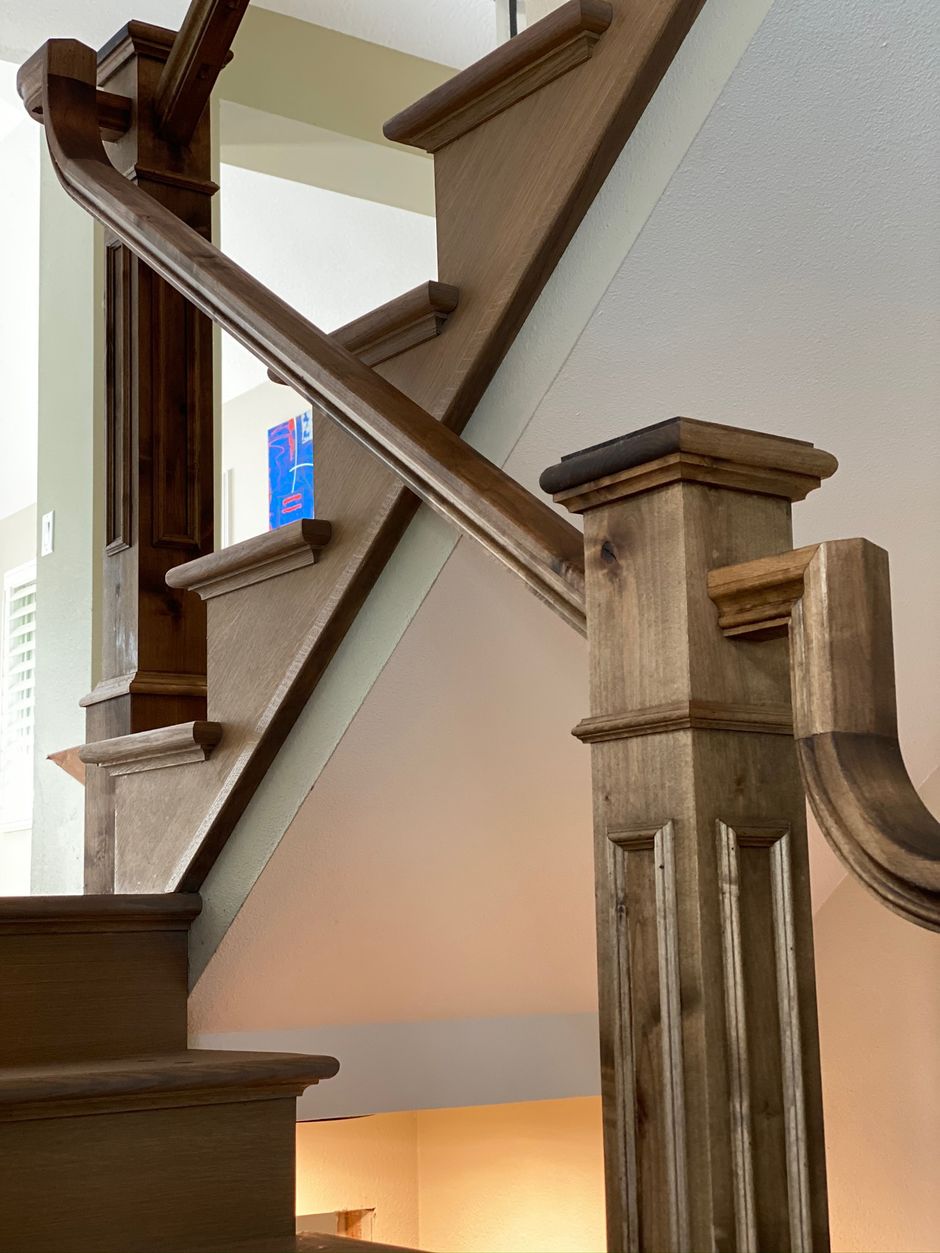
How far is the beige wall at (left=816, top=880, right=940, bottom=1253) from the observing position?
207cm

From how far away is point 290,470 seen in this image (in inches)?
231

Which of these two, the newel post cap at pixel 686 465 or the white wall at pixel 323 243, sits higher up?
the white wall at pixel 323 243

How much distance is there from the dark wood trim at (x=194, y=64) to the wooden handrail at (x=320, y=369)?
10 cm

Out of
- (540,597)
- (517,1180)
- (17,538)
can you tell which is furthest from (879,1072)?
(17,538)

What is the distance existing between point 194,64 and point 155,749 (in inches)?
36.0

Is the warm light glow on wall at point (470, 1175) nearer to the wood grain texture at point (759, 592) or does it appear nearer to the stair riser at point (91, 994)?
the stair riser at point (91, 994)

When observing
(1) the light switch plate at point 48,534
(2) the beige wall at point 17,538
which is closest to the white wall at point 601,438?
(1) the light switch plate at point 48,534

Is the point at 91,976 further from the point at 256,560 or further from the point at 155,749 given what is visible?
the point at 256,560

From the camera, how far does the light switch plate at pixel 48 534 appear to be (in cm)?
371

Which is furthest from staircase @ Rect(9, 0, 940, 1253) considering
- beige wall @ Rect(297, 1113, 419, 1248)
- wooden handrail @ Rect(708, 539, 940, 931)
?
beige wall @ Rect(297, 1113, 419, 1248)

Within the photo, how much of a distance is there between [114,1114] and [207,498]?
947 millimetres

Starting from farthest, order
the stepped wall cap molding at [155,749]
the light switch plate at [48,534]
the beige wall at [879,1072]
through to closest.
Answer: the light switch plate at [48,534] → the beige wall at [879,1072] → the stepped wall cap molding at [155,749]

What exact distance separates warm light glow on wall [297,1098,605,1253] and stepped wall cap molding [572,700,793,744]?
1922 millimetres

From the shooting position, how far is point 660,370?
1426 millimetres
